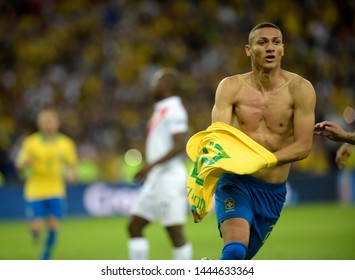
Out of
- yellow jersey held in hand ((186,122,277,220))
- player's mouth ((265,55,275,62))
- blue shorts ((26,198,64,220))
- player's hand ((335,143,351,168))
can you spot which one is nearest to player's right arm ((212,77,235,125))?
yellow jersey held in hand ((186,122,277,220))

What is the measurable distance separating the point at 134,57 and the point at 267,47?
1424 cm

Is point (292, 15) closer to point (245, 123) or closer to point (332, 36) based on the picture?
point (332, 36)

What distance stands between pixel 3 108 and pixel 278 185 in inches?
527

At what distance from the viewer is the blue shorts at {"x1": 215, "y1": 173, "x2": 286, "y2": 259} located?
18.4 ft

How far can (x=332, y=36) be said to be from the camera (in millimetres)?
19172

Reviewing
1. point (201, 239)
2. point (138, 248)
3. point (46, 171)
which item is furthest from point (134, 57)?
point (138, 248)

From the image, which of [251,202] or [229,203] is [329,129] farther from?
[229,203]

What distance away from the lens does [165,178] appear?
28.3ft

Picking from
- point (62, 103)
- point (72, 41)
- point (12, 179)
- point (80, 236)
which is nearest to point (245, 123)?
point (80, 236)

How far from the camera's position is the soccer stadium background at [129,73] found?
56.3 feet

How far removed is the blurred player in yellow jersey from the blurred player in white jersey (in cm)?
216

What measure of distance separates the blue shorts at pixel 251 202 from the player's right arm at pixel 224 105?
428mm

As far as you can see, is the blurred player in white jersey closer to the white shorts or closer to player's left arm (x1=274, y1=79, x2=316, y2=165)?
the white shorts

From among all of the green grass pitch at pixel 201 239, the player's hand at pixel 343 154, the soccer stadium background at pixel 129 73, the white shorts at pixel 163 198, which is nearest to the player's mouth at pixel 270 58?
the player's hand at pixel 343 154
